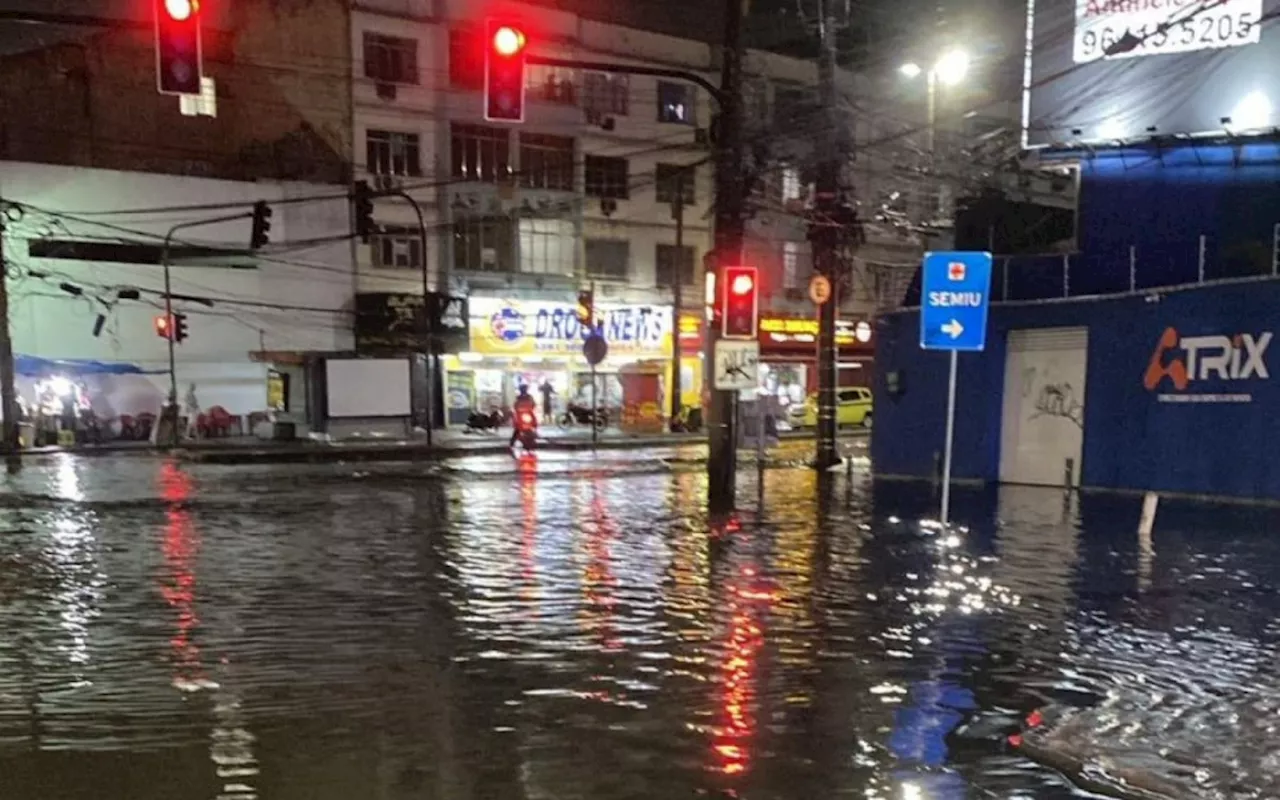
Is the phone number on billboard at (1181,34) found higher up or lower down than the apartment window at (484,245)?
higher up

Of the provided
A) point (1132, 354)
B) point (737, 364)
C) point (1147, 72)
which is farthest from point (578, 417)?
point (737, 364)

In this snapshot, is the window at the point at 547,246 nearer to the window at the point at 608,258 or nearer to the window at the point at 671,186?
the window at the point at 608,258

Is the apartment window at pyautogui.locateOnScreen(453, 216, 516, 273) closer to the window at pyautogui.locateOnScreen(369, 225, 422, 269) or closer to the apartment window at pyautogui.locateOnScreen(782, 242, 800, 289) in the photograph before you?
the window at pyautogui.locateOnScreen(369, 225, 422, 269)

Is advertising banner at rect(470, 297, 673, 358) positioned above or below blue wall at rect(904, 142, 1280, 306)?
below

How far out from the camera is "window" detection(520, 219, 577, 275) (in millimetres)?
40406

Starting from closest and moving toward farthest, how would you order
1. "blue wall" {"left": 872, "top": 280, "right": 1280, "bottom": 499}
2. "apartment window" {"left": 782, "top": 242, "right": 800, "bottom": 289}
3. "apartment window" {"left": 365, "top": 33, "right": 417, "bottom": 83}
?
1. "blue wall" {"left": 872, "top": 280, "right": 1280, "bottom": 499}
2. "apartment window" {"left": 365, "top": 33, "right": 417, "bottom": 83}
3. "apartment window" {"left": 782, "top": 242, "right": 800, "bottom": 289}

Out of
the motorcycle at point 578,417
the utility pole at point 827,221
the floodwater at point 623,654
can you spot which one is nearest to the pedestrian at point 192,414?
the motorcycle at point 578,417

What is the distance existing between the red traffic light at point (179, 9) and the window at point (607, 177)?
1219 inches

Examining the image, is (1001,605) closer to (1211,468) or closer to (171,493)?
(1211,468)

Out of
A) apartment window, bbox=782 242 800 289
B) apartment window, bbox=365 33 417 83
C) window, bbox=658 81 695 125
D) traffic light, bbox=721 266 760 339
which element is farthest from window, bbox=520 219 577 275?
traffic light, bbox=721 266 760 339

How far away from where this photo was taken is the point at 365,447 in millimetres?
30984

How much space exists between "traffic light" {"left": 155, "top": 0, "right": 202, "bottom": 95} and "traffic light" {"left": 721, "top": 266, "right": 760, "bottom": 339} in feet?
26.3

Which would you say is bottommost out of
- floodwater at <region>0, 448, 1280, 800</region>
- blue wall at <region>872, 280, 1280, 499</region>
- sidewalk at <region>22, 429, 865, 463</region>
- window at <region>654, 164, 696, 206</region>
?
sidewalk at <region>22, 429, 865, 463</region>

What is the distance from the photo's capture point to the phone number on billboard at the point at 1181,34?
19016 millimetres
